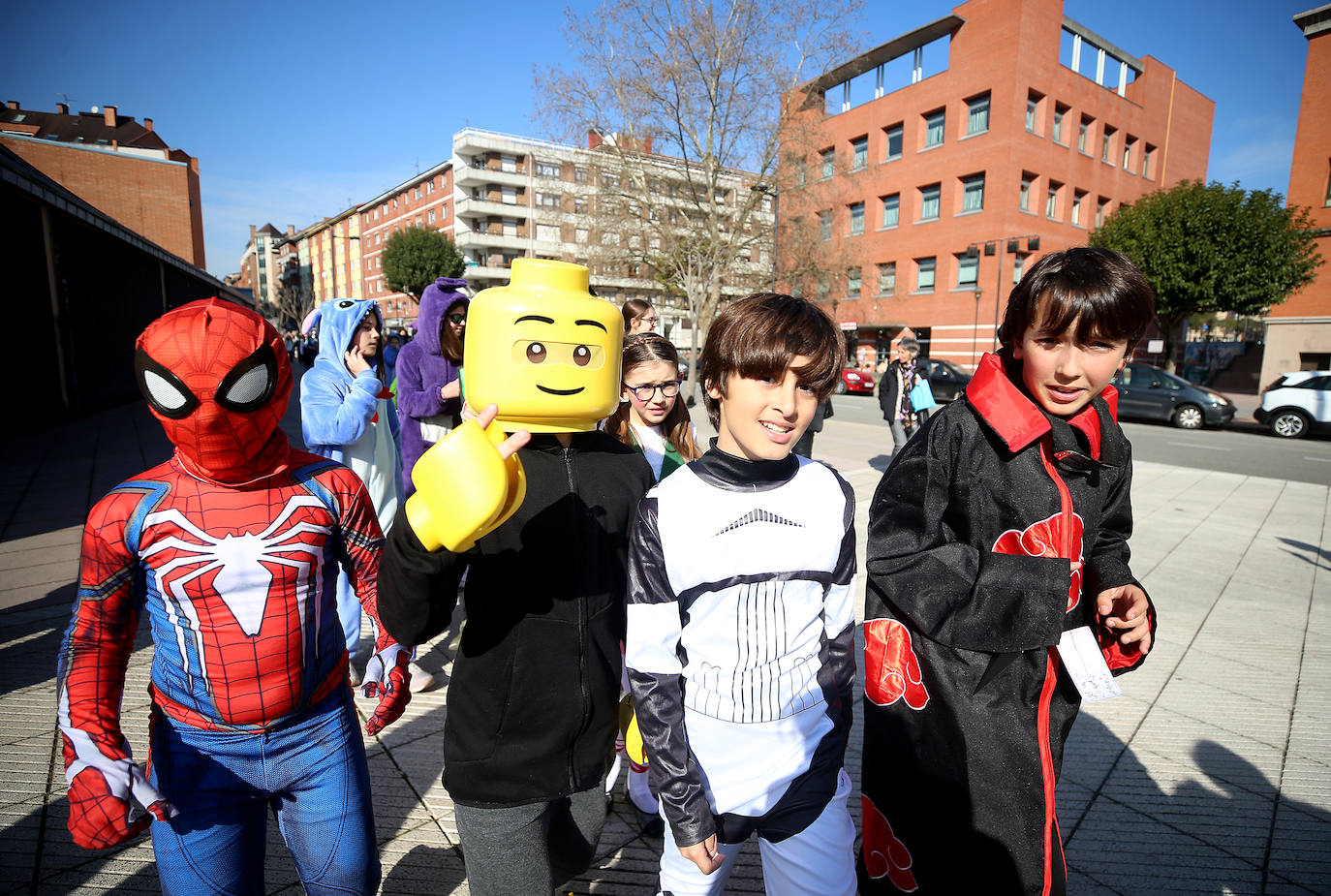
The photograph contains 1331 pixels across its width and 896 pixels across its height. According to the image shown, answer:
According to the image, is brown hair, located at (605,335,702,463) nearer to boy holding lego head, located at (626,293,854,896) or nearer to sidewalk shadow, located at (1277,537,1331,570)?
boy holding lego head, located at (626,293,854,896)

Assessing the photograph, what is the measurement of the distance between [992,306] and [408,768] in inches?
1251

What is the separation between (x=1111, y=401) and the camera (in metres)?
1.98

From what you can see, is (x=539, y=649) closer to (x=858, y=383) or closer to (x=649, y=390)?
(x=649, y=390)

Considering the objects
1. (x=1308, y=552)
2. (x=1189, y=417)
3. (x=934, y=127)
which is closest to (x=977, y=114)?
(x=934, y=127)

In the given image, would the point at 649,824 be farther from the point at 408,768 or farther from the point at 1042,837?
the point at 1042,837

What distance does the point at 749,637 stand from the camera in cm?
164

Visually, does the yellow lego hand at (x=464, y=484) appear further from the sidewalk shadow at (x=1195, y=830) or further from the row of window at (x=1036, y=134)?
the row of window at (x=1036, y=134)

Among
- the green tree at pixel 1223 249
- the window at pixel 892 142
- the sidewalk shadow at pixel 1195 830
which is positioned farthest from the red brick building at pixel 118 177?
the green tree at pixel 1223 249

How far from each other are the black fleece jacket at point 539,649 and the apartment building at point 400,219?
5735 centimetres

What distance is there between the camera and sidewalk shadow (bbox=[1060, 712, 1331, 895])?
2486mm

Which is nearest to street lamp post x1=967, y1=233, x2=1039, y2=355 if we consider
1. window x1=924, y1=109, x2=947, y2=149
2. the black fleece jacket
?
window x1=924, y1=109, x2=947, y2=149

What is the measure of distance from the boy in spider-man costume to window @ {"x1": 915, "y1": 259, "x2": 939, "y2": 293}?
34067 millimetres

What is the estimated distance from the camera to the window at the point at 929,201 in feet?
104

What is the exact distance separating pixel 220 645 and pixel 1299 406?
822 inches
